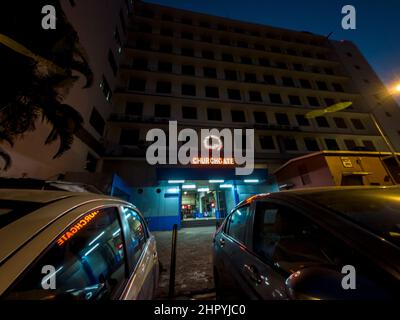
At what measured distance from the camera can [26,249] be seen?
2.45 ft

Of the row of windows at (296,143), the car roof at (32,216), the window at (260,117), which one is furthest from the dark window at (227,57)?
the car roof at (32,216)

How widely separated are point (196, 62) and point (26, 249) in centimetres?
2100

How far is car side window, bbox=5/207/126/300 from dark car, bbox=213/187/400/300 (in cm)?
122

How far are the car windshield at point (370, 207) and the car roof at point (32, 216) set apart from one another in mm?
1806

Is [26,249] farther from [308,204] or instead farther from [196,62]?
[196,62]

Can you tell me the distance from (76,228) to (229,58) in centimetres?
2377

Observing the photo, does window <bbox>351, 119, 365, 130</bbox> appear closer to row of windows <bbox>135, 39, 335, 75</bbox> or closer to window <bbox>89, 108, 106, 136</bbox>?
row of windows <bbox>135, 39, 335, 75</bbox>

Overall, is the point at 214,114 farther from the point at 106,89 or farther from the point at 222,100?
the point at 106,89

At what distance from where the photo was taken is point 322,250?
1.45 m

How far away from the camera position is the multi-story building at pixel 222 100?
13.4 meters

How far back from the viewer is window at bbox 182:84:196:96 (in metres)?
17.2

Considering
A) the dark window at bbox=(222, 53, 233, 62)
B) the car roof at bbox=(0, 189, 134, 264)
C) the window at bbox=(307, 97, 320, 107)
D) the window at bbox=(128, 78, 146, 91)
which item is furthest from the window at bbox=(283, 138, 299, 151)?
the car roof at bbox=(0, 189, 134, 264)

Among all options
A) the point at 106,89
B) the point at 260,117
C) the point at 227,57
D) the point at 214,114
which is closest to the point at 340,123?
the point at 260,117

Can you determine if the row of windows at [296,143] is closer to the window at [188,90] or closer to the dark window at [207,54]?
the window at [188,90]
